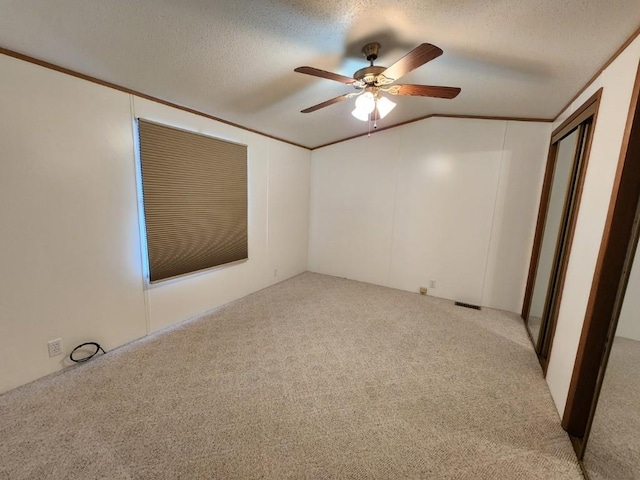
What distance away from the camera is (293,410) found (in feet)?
5.71

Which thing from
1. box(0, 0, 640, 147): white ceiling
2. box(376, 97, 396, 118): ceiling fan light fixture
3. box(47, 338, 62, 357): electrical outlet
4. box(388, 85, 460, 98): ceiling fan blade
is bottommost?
box(47, 338, 62, 357): electrical outlet

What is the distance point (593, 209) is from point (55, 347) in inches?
150

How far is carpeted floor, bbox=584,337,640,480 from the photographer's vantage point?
138 centimetres

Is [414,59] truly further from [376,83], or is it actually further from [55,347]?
[55,347]

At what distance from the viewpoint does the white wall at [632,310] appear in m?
1.40

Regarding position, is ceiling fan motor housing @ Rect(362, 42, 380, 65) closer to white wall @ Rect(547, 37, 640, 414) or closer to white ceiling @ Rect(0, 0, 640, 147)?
white ceiling @ Rect(0, 0, 640, 147)

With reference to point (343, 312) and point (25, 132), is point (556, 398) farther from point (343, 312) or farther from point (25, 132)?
point (25, 132)

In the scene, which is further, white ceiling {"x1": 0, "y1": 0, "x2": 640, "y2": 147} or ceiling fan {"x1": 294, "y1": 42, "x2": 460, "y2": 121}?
ceiling fan {"x1": 294, "y1": 42, "x2": 460, "y2": 121}

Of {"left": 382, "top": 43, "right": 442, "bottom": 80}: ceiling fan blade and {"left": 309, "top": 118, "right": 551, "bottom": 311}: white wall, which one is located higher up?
{"left": 382, "top": 43, "right": 442, "bottom": 80}: ceiling fan blade

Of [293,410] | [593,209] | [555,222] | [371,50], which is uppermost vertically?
[371,50]

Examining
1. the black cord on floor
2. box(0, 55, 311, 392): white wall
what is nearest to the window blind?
box(0, 55, 311, 392): white wall

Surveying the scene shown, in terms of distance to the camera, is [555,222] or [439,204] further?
[439,204]

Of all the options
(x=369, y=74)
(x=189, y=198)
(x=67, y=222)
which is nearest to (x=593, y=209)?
(x=369, y=74)

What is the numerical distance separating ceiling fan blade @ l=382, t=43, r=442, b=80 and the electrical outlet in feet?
9.95
